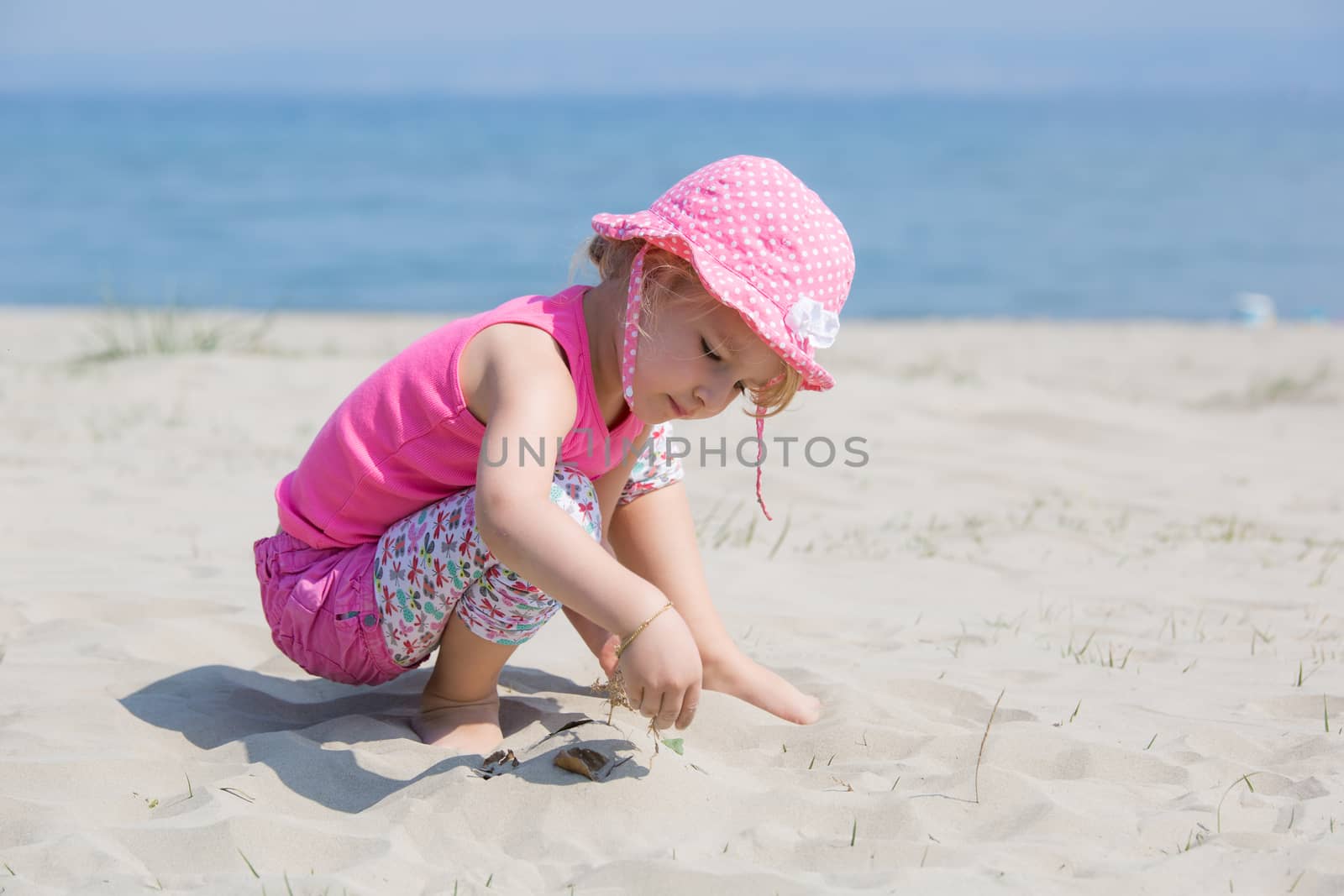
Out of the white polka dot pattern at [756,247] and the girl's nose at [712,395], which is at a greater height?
the white polka dot pattern at [756,247]

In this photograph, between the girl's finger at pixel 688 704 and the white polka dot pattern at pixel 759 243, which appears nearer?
the girl's finger at pixel 688 704

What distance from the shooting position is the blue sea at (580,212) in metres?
16.1

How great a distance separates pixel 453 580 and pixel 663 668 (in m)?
0.56

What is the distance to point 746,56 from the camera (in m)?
177

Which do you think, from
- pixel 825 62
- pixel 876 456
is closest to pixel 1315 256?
pixel 876 456

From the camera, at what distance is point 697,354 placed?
2.29 m

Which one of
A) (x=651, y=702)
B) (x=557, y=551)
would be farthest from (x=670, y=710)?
(x=557, y=551)

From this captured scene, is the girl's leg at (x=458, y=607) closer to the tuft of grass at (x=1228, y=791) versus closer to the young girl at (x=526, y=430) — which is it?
the young girl at (x=526, y=430)

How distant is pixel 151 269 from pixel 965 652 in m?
15.9

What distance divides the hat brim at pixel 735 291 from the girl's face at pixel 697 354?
4 centimetres

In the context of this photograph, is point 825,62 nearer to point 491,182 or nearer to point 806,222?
point 491,182

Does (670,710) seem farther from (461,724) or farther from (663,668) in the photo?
(461,724)

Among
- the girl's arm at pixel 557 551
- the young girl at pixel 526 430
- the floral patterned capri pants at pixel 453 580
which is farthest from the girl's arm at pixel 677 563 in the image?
the girl's arm at pixel 557 551

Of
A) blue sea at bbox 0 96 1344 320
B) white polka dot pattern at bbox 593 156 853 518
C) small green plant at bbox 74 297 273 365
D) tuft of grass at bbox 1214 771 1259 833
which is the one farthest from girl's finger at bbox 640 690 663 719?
small green plant at bbox 74 297 273 365
